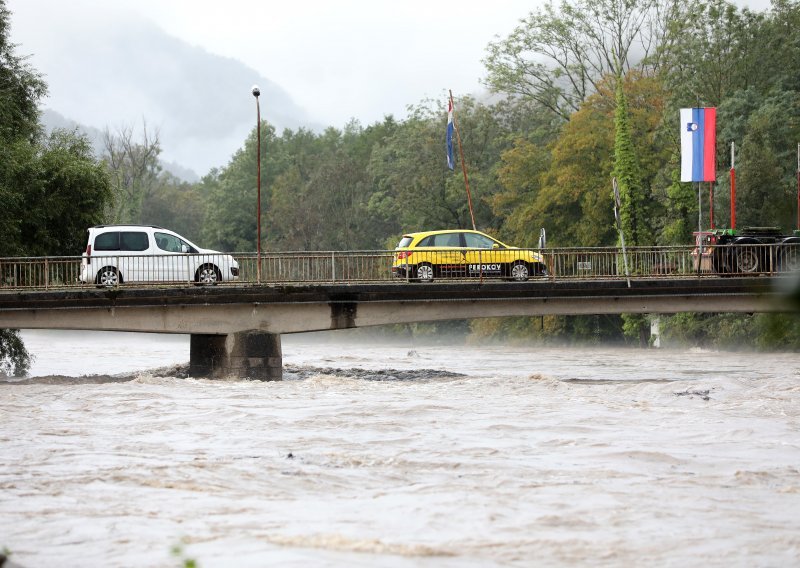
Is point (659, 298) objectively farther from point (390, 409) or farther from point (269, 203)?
point (269, 203)

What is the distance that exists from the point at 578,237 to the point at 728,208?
13.8 metres

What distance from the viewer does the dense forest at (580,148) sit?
150ft

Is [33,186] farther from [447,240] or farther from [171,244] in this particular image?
[447,240]

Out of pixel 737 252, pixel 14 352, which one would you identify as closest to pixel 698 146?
pixel 737 252

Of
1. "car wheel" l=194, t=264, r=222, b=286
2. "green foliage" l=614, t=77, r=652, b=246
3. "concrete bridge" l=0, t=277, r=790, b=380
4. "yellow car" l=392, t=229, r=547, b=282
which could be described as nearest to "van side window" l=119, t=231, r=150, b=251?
"car wheel" l=194, t=264, r=222, b=286

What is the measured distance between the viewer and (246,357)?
38219 millimetres

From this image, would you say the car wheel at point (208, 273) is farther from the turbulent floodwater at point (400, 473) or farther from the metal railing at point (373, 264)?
the turbulent floodwater at point (400, 473)

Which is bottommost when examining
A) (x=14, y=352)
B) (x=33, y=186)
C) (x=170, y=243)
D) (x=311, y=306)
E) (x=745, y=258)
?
(x=14, y=352)

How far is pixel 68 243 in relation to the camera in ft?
151

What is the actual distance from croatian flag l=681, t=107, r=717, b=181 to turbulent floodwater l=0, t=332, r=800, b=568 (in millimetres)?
7380

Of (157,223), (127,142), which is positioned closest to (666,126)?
(127,142)

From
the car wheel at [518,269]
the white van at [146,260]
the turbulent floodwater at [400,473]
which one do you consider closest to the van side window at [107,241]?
the white van at [146,260]

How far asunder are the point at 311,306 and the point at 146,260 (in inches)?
205

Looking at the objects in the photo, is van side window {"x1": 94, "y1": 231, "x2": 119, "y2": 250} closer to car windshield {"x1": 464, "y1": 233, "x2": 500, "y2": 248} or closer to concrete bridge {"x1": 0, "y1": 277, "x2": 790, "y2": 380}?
concrete bridge {"x1": 0, "y1": 277, "x2": 790, "y2": 380}
